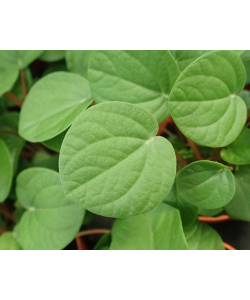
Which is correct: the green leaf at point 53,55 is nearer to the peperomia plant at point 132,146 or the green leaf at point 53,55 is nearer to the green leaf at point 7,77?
the peperomia plant at point 132,146

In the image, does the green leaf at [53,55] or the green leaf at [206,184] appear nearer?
the green leaf at [206,184]

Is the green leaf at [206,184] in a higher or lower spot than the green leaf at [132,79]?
lower

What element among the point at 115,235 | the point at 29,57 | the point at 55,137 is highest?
the point at 29,57

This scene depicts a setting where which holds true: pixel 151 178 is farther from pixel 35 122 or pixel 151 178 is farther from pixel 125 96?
pixel 35 122

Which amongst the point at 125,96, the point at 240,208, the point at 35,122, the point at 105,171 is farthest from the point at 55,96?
the point at 240,208

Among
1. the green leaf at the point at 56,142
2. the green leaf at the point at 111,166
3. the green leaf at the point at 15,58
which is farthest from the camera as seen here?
the green leaf at the point at 15,58

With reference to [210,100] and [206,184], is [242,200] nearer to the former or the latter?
[206,184]

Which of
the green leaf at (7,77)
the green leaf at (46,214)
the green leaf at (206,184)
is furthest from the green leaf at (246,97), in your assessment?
the green leaf at (7,77)

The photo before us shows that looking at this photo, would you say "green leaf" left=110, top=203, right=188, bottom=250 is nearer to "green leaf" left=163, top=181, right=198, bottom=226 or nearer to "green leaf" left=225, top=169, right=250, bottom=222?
"green leaf" left=163, top=181, right=198, bottom=226
